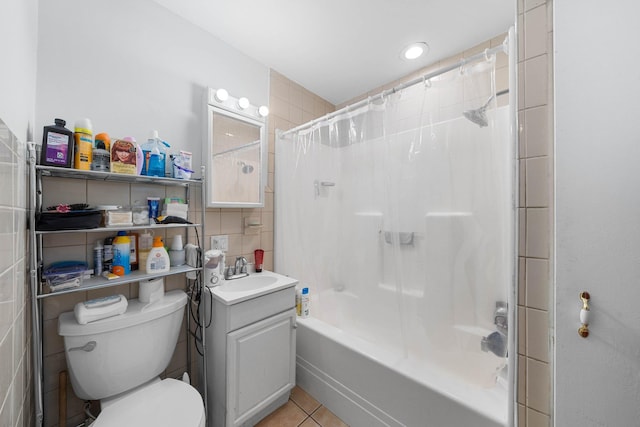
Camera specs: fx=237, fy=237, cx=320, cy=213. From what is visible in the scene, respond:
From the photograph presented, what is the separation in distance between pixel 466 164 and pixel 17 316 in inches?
68.5

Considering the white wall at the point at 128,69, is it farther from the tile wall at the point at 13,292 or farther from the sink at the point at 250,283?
the sink at the point at 250,283

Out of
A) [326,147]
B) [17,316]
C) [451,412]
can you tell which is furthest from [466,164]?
[17,316]

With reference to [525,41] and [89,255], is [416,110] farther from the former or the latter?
[89,255]

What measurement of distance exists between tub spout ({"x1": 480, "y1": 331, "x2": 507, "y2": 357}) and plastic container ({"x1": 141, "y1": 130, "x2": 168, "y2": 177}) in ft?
5.77

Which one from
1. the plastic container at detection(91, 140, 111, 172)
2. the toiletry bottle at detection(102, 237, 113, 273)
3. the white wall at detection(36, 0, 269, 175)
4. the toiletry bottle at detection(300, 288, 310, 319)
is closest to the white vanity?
the toiletry bottle at detection(300, 288, 310, 319)

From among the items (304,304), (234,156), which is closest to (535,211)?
(304,304)

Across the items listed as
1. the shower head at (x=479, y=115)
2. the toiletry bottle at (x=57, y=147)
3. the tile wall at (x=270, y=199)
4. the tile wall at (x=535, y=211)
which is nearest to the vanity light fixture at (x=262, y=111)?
the tile wall at (x=270, y=199)

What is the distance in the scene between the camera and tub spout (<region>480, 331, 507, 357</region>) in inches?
42.8

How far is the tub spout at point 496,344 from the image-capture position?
1.09 metres

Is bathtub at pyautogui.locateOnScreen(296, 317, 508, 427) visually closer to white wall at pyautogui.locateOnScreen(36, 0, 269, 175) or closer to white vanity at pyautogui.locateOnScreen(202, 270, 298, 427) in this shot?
white vanity at pyautogui.locateOnScreen(202, 270, 298, 427)

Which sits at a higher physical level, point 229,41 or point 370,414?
point 229,41

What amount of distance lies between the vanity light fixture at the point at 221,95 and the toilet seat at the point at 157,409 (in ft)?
5.02

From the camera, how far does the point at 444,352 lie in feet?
4.00

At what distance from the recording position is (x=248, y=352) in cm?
124
